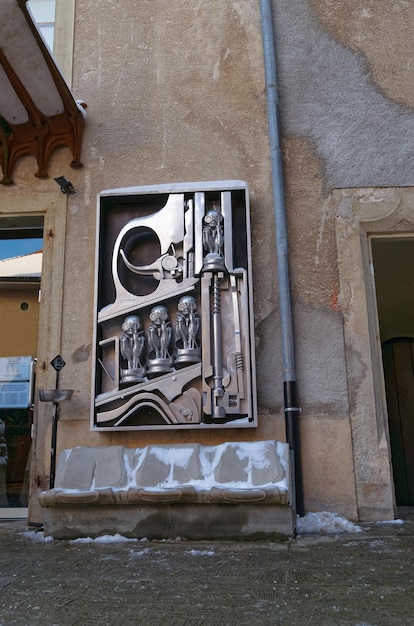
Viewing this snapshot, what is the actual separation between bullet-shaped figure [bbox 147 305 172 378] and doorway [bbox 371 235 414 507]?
9.99 feet

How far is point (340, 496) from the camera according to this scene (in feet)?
12.9

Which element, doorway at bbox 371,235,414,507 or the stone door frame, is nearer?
the stone door frame

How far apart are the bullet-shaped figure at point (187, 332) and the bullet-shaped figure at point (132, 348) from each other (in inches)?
10.8

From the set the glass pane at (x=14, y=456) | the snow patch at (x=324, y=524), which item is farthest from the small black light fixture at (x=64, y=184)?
the snow patch at (x=324, y=524)

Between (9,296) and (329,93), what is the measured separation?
3.32 m

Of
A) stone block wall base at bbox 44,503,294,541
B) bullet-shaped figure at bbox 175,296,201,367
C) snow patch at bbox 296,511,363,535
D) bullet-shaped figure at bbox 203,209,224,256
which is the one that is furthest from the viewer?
bullet-shaped figure at bbox 203,209,224,256

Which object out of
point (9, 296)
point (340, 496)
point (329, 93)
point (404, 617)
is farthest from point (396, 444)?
point (404, 617)

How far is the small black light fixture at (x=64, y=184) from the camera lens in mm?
4543

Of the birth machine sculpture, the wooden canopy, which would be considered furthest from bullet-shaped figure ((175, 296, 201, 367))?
the wooden canopy

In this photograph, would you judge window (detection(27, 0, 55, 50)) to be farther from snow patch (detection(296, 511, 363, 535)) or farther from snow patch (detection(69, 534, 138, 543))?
snow patch (detection(296, 511, 363, 535))

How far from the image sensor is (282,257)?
14.4 feet

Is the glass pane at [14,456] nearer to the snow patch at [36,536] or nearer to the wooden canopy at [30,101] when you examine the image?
the snow patch at [36,536]

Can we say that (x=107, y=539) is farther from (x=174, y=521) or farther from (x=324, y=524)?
(x=324, y=524)

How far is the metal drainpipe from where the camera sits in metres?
4.01
